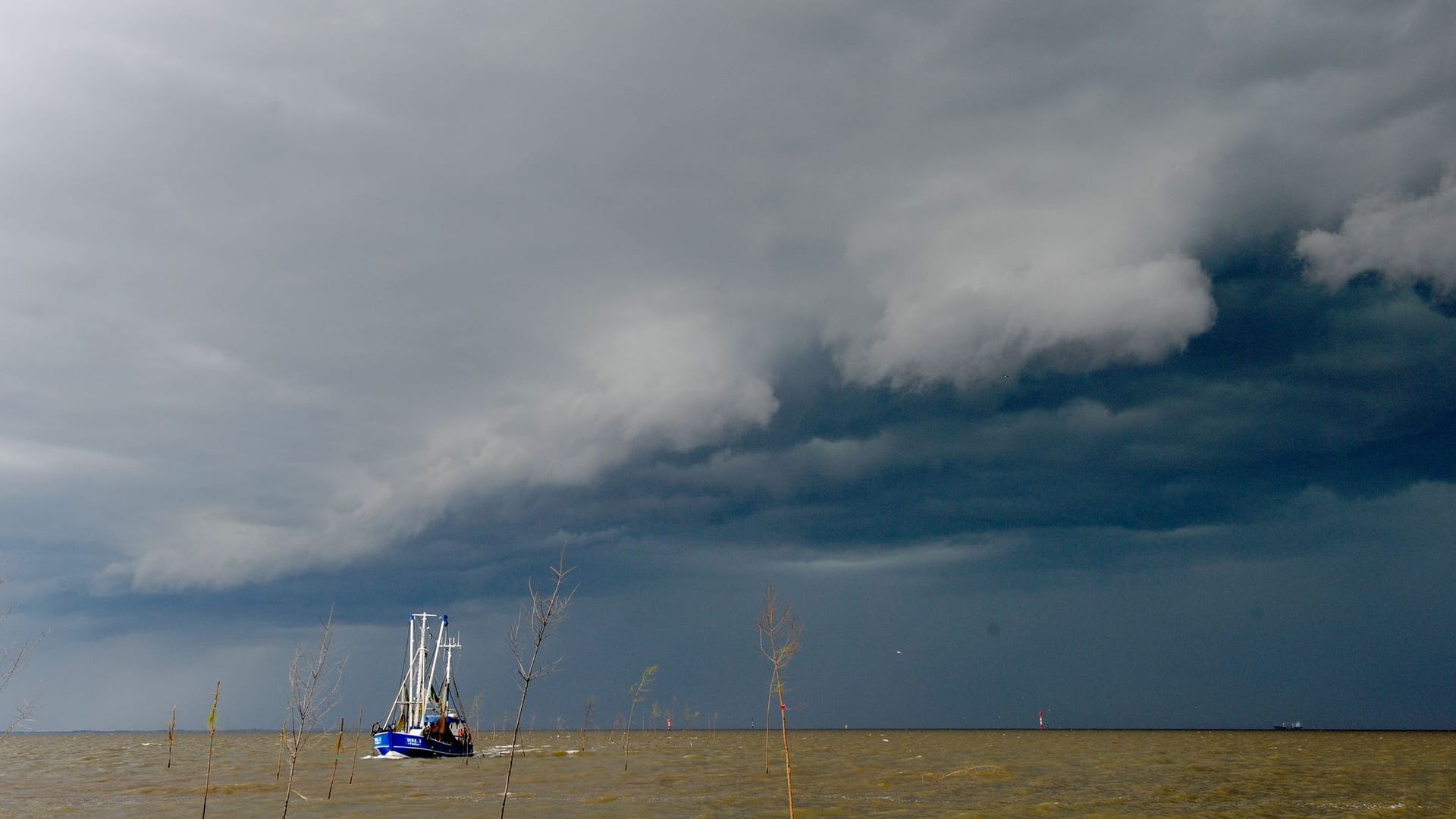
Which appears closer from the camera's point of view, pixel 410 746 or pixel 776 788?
pixel 776 788

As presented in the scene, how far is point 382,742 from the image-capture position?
107 m

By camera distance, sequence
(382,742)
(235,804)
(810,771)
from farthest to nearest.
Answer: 1. (382,742)
2. (810,771)
3. (235,804)

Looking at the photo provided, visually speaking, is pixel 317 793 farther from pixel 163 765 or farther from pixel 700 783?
pixel 163 765

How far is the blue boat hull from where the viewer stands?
10425cm

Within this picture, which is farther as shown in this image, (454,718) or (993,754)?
(993,754)

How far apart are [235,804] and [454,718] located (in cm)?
5265

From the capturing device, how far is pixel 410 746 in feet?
343

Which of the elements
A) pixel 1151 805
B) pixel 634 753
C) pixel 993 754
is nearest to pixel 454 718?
pixel 634 753

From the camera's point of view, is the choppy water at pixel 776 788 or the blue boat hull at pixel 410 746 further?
the blue boat hull at pixel 410 746

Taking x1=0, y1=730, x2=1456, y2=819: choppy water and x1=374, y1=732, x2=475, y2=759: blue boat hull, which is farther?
x1=374, y1=732, x2=475, y2=759: blue boat hull

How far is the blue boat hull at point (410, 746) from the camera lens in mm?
104250

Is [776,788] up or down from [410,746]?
up

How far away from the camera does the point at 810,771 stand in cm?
8719

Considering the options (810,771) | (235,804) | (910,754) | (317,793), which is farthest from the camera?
(910,754)
